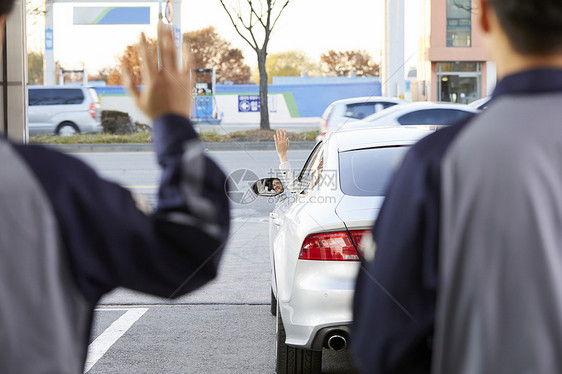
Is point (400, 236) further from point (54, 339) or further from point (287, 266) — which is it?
point (287, 266)

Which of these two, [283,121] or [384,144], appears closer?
→ [384,144]

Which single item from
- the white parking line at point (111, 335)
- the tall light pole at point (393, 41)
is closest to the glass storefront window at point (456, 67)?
the tall light pole at point (393, 41)

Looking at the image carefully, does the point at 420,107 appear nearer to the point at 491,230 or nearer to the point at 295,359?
the point at 295,359

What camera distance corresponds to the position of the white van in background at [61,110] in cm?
2812

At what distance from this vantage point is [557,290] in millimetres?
1445

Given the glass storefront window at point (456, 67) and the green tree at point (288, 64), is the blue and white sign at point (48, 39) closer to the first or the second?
the glass storefront window at point (456, 67)

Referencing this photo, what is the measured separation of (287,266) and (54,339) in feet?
10.3

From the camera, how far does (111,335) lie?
6090 millimetres

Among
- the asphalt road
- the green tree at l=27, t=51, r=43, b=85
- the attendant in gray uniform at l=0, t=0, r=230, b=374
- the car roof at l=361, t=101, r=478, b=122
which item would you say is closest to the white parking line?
the asphalt road

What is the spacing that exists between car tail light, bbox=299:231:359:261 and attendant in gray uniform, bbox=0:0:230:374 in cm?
256

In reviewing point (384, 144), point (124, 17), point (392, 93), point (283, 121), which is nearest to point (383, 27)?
point (392, 93)

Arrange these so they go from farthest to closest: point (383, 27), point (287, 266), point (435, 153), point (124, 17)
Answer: point (383, 27)
point (124, 17)
point (287, 266)
point (435, 153)

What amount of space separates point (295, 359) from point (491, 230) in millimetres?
3433

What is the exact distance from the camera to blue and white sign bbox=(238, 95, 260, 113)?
3525cm
